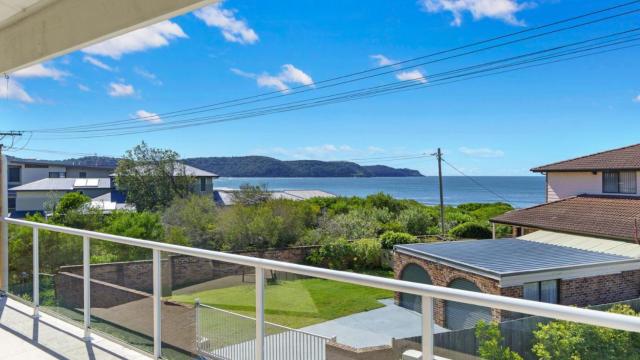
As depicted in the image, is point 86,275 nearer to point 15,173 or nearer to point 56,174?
point 15,173

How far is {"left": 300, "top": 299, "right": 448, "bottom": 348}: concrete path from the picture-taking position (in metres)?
1.62

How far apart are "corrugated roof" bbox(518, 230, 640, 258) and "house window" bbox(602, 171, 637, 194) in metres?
3.48

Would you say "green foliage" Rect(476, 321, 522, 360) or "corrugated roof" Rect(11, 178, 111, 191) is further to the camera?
"corrugated roof" Rect(11, 178, 111, 191)

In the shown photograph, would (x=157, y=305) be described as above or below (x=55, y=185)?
below

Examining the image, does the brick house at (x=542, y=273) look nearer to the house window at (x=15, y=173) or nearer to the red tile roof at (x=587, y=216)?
the red tile roof at (x=587, y=216)

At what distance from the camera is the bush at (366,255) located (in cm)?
1916

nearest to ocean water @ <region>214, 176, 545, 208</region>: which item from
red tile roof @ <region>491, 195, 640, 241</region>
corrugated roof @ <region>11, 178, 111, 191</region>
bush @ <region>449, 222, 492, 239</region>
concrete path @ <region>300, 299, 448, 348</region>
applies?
corrugated roof @ <region>11, 178, 111, 191</region>

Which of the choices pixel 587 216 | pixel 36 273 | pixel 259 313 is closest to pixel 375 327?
pixel 259 313

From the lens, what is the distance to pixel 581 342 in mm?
1271

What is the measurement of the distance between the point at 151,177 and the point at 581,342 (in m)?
31.7

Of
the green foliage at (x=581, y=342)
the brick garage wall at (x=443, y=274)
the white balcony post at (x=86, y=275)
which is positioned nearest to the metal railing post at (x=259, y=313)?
the green foliage at (x=581, y=342)

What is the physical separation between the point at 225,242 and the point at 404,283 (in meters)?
17.5

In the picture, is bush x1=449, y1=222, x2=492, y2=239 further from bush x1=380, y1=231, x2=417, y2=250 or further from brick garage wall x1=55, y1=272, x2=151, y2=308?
brick garage wall x1=55, y1=272, x2=151, y2=308

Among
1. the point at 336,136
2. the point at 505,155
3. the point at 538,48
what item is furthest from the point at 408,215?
the point at 505,155
